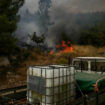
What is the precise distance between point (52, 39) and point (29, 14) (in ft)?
45.0

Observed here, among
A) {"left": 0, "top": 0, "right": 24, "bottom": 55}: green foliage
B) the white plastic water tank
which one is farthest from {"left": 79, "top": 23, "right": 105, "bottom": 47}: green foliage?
the white plastic water tank

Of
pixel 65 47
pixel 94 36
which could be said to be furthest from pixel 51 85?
pixel 65 47

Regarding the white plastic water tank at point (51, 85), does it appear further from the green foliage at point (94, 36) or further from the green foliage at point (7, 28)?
the green foliage at point (94, 36)

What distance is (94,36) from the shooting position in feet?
85.4

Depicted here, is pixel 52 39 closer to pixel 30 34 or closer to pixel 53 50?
pixel 53 50

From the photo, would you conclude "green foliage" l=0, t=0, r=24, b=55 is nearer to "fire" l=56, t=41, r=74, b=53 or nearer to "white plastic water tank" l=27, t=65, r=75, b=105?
"white plastic water tank" l=27, t=65, r=75, b=105

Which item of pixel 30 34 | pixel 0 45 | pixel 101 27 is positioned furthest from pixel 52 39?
pixel 0 45

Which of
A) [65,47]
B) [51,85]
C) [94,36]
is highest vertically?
[94,36]

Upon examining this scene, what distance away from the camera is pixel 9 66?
18.2 meters

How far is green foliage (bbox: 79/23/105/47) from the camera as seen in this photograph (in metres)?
25.2

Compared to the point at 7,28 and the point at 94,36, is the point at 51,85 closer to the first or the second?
→ the point at 7,28

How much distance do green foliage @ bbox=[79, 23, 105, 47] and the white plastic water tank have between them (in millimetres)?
21155

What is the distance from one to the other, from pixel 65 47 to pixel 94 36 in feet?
21.1

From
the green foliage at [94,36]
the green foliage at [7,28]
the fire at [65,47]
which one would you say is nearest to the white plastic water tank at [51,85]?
the green foliage at [7,28]
